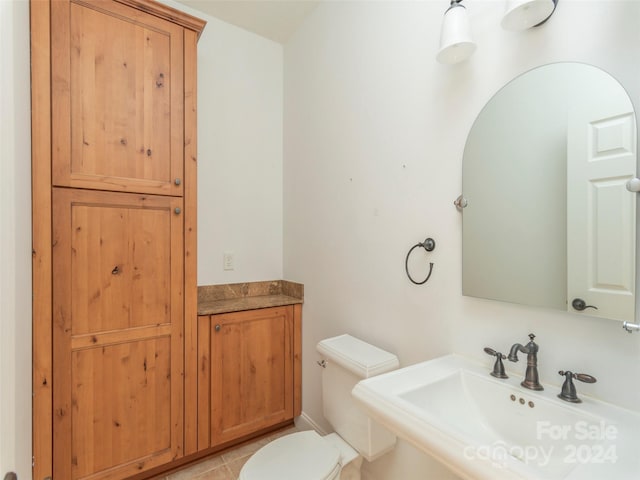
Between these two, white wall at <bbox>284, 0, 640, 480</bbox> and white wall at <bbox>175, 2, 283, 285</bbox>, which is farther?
white wall at <bbox>175, 2, 283, 285</bbox>

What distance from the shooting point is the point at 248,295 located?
2248 millimetres

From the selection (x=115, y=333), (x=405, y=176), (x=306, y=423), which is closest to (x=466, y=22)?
(x=405, y=176)

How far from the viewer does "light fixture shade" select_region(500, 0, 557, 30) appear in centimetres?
88

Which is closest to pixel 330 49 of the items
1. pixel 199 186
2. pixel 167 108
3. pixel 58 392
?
pixel 167 108

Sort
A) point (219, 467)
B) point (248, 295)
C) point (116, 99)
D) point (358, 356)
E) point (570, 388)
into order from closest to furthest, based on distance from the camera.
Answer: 1. point (570, 388)
2. point (358, 356)
3. point (116, 99)
4. point (219, 467)
5. point (248, 295)

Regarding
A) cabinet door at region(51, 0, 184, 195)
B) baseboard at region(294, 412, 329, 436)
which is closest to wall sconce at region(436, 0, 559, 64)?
cabinet door at region(51, 0, 184, 195)

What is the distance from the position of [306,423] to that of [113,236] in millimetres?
1603

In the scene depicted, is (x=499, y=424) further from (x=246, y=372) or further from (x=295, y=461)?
(x=246, y=372)

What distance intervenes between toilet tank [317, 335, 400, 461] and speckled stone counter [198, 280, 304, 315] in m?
0.60

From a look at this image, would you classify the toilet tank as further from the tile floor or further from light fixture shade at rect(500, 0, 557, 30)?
light fixture shade at rect(500, 0, 557, 30)

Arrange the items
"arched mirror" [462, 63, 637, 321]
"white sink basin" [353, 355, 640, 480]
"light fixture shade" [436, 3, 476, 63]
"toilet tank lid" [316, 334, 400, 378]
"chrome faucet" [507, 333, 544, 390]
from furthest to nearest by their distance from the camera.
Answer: "toilet tank lid" [316, 334, 400, 378] → "light fixture shade" [436, 3, 476, 63] → "chrome faucet" [507, 333, 544, 390] → "arched mirror" [462, 63, 637, 321] → "white sink basin" [353, 355, 640, 480]

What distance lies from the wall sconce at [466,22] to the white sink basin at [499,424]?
106cm

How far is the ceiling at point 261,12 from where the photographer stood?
1.99 m

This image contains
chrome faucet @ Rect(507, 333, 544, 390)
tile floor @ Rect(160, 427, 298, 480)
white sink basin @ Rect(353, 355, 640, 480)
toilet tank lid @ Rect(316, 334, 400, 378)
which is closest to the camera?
white sink basin @ Rect(353, 355, 640, 480)
